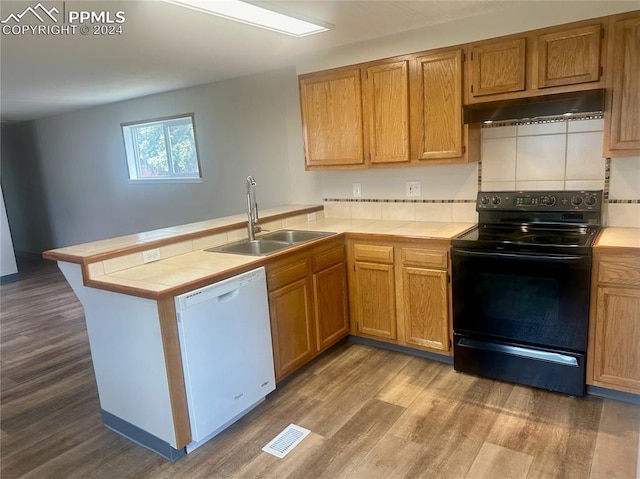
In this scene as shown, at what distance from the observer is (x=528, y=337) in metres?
2.59

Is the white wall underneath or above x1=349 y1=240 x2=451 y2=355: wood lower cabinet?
above

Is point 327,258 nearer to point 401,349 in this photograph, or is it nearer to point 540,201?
point 401,349

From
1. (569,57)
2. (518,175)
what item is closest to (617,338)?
(518,175)

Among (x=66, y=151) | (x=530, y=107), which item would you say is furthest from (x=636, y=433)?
(x=66, y=151)

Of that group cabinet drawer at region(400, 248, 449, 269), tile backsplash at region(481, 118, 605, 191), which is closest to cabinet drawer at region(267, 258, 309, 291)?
cabinet drawer at region(400, 248, 449, 269)

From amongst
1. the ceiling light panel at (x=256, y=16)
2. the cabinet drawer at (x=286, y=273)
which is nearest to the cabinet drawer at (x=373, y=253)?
the cabinet drawer at (x=286, y=273)

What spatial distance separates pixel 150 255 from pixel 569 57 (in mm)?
2670

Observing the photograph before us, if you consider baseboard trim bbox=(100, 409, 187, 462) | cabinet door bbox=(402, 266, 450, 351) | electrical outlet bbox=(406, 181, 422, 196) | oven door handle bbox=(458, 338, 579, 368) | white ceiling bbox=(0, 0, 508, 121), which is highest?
white ceiling bbox=(0, 0, 508, 121)

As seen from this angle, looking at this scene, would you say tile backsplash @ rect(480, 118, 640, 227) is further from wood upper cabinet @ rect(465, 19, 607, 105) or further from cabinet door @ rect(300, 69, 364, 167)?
cabinet door @ rect(300, 69, 364, 167)

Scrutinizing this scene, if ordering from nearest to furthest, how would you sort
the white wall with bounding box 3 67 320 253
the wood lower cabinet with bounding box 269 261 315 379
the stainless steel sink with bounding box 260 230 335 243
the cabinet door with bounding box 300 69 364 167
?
the wood lower cabinet with bounding box 269 261 315 379 < the stainless steel sink with bounding box 260 230 335 243 < the cabinet door with bounding box 300 69 364 167 < the white wall with bounding box 3 67 320 253

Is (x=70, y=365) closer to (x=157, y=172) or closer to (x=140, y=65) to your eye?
(x=140, y=65)

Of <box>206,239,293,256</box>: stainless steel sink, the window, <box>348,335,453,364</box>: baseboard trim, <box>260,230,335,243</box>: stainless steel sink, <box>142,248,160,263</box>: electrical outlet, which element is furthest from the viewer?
the window

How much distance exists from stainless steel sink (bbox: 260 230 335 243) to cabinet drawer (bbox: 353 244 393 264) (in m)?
0.25

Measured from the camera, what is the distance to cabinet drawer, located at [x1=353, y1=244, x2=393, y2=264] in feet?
10.1
